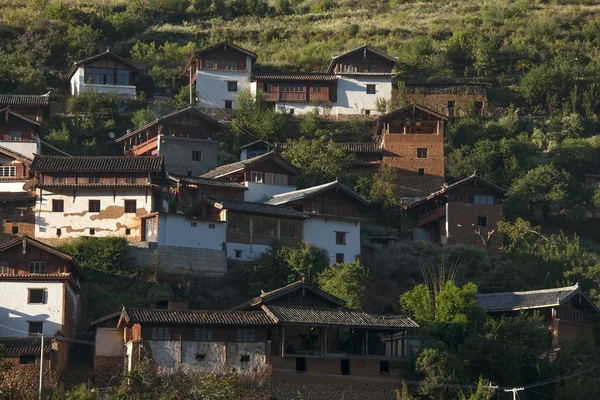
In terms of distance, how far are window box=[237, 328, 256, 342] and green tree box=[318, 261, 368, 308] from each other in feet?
25.3

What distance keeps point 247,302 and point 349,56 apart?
38193 mm

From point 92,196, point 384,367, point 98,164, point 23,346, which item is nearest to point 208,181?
point 98,164

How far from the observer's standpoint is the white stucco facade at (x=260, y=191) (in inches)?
2908

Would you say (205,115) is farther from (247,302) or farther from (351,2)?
(351,2)

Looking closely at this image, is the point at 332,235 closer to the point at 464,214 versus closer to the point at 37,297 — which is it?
the point at 464,214

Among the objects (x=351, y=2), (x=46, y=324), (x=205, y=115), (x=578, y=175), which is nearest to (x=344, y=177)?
(x=205, y=115)

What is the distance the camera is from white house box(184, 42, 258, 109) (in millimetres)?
90938

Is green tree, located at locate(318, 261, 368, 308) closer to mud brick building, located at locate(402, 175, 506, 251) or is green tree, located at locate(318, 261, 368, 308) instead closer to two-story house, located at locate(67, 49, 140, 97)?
mud brick building, located at locate(402, 175, 506, 251)

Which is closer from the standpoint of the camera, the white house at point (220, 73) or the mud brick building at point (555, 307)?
the mud brick building at point (555, 307)

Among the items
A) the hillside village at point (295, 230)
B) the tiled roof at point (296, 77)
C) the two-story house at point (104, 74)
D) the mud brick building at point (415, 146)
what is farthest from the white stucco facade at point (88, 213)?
the tiled roof at point (296, 77)

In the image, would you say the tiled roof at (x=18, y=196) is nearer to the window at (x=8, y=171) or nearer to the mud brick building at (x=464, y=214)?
the window at (x=8, y=171)

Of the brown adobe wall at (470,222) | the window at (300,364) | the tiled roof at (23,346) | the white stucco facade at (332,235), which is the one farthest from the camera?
the brown adobe wall at (470,222)

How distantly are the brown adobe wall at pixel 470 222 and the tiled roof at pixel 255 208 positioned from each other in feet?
34.1

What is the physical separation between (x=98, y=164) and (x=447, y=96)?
33051 mm
